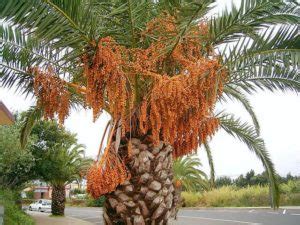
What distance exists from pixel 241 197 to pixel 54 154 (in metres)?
20.2

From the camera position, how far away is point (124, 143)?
7.26 m

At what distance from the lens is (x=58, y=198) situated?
36562 mm

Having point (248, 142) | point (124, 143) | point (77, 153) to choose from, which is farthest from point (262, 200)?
point (124, 143)

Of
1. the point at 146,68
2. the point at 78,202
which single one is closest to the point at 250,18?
the point at 146,68

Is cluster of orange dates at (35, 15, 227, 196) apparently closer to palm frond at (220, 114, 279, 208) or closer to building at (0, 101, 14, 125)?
palm frond at (220, 114, 279, 208)

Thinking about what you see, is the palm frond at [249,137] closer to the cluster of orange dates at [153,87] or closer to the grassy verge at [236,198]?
the cluster of orange dates at [153,87]

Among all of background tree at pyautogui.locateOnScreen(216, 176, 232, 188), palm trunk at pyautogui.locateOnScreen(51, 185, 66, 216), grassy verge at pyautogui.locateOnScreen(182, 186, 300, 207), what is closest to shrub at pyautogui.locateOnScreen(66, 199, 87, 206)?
background tree at pyautogui.locateOnScreen(216, 176, 232, 188)

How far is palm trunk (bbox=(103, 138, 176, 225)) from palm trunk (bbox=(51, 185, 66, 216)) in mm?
29761

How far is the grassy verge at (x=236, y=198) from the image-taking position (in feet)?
133

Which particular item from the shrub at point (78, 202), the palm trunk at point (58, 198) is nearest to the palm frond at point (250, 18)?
the palm trunk at point (58, 198)

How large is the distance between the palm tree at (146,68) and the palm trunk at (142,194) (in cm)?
1

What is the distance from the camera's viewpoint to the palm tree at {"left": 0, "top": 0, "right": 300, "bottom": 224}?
20.4 feet

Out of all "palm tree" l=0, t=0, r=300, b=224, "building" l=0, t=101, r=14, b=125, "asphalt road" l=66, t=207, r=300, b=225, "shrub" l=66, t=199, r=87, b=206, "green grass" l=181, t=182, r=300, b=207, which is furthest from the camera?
"shrub" l=66, t=199, r=87, b=206

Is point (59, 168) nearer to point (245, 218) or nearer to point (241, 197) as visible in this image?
point (245, 218)
